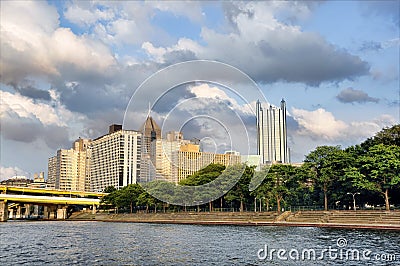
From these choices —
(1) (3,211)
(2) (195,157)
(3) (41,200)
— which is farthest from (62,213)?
(2) (195,157)

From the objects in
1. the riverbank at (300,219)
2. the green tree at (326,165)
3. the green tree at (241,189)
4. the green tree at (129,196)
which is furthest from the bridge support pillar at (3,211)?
the green tree at (326,165)

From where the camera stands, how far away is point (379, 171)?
69.1 metres

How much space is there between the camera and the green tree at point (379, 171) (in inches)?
2692

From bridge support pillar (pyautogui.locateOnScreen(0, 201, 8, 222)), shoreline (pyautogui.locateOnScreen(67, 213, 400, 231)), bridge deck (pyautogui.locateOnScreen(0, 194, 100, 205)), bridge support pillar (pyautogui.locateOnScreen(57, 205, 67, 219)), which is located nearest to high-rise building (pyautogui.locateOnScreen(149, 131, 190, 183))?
shoreline (pyautogui.locateOnScreen(67, 213, 400, 231))

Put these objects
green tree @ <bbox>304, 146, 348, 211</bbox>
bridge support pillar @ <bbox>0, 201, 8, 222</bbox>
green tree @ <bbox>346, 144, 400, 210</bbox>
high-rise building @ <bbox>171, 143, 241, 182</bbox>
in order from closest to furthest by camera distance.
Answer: high-rise building @ <bbox>171, 143, 241, 182</bbox> → green tree @ <bbox>346, 144, 400, 210</bbox> → green tree @ <bbox>304, 146, 348, 211</bbox> → bridge support pillar @ <bbox>0, 201, 8, 222</bbox>

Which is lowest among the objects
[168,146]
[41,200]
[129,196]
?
[41,200]

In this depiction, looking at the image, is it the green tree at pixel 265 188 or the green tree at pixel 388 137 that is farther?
the green tree at pixel 265 188

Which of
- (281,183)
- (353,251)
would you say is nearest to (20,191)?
(281,183)

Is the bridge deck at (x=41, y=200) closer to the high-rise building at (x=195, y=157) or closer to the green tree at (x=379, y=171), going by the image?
the high-rise building at (x=195, y=157)

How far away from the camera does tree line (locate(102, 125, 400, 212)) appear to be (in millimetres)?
70438

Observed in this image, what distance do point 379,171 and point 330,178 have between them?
1228cm

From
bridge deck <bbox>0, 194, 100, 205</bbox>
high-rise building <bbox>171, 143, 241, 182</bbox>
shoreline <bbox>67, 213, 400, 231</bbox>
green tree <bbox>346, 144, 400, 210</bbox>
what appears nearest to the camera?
shoreline <bbox>67, 213, 400, 231</bbox>

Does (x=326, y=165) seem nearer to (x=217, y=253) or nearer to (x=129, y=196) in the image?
(x=217, y=253)

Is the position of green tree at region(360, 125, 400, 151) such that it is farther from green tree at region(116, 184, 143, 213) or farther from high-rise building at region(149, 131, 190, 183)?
green tree at region(116, 184, 143, 213)
